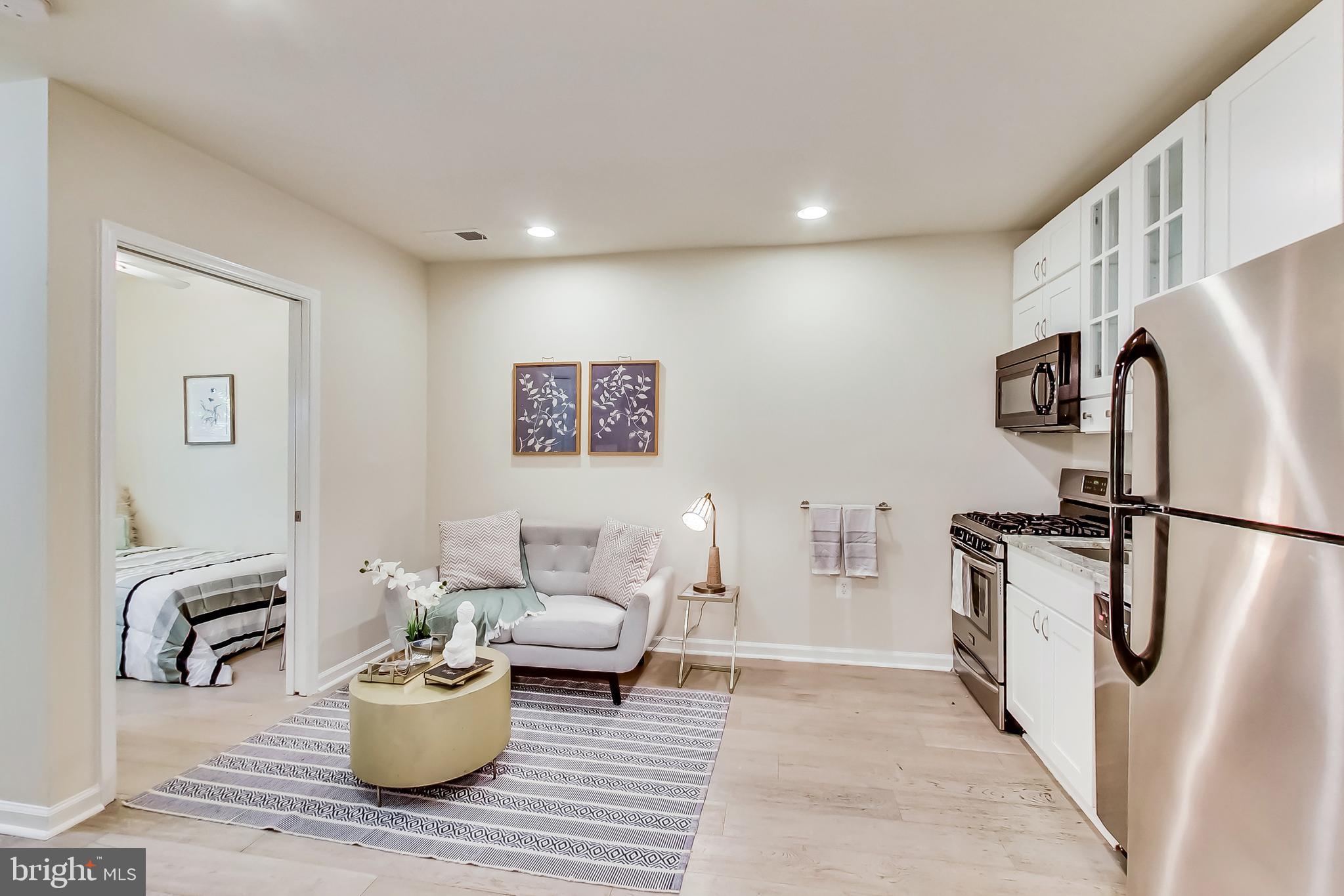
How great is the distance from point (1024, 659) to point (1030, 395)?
1.28m

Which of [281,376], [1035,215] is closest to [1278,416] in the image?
[1035,215]

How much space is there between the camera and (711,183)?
117 inches

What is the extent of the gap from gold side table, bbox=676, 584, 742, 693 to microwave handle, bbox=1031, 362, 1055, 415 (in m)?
1.82

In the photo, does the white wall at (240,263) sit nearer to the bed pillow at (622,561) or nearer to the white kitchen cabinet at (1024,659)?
the bed pillow at (622,561)

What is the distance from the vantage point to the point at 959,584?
342 centimetres

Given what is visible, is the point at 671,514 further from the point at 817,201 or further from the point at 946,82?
the point at 946,82

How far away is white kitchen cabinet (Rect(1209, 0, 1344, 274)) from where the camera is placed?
154 cm

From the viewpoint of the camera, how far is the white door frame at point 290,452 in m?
2.28

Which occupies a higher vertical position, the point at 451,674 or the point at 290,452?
the point at 290,452

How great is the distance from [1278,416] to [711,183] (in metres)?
2.43

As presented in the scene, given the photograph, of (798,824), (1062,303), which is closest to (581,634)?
(798,824)

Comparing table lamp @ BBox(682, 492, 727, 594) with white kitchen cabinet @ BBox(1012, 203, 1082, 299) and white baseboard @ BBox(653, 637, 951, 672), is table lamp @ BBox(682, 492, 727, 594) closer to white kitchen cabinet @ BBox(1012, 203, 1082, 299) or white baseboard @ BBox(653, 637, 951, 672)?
white baseboard @ BBox(653, 637, 951, 672)

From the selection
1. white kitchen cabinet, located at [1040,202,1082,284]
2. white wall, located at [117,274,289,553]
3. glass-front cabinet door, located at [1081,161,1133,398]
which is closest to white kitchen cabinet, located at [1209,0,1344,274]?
glass-front cabinet door, located at [1081,161,1133,398]

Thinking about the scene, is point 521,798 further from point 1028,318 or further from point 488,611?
point 1028,318
